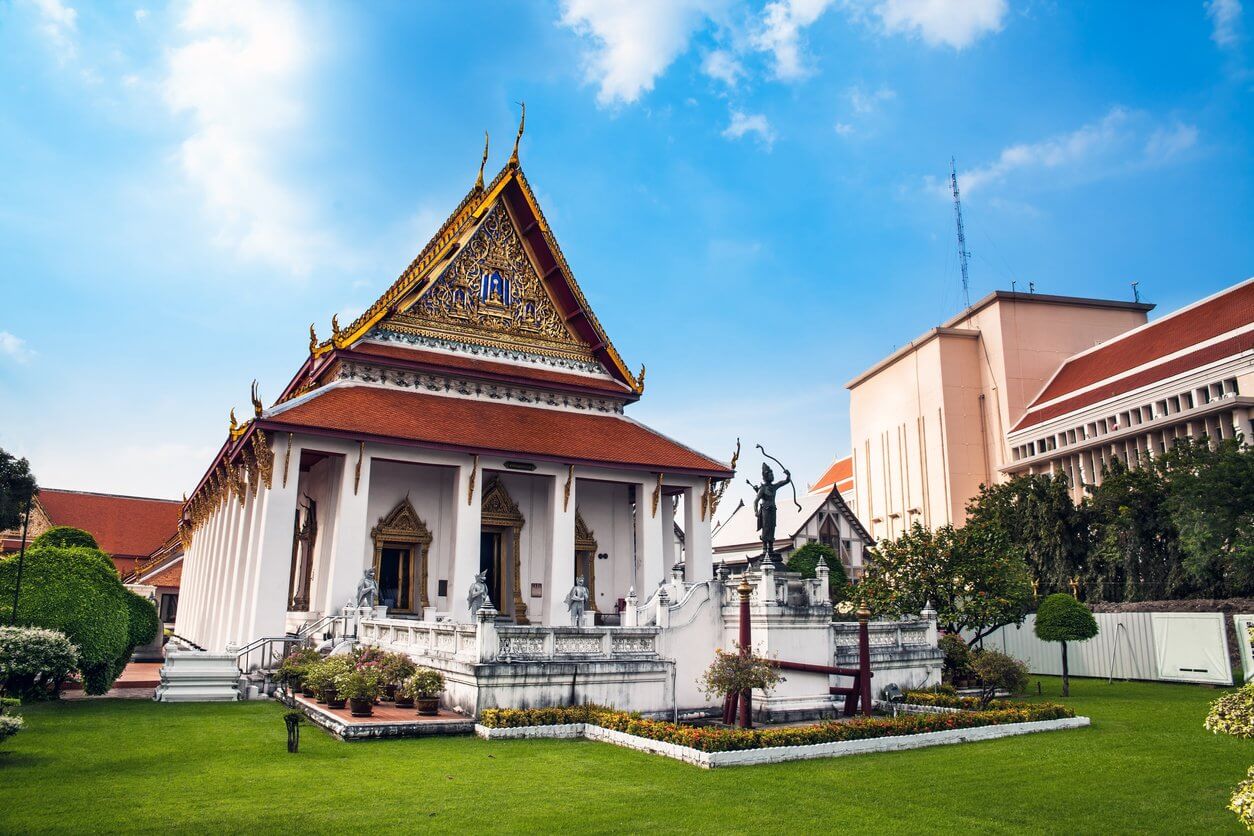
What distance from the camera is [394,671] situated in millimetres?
12969

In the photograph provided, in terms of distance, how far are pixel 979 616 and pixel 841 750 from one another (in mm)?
9627

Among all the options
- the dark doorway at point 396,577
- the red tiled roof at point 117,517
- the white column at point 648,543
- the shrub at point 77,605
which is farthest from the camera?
the red tiled roof at point 117,517

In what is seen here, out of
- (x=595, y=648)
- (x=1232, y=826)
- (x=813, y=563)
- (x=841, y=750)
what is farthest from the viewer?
(x=813, y=563)

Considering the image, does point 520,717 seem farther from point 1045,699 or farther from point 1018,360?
point 1018,360

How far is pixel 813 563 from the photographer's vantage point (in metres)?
31.8

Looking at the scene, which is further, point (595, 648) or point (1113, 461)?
point (1113, 461)

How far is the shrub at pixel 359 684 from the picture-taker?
39.7 feet

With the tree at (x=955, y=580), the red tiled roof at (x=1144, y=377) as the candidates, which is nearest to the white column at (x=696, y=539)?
the tree at (x=955, y=580)

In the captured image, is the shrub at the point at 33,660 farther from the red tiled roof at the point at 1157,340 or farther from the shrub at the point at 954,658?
the red tiled roof at the point at 1157,340

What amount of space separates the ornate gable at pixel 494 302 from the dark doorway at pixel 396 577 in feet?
19.1

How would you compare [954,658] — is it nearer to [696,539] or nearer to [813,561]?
[696,539]

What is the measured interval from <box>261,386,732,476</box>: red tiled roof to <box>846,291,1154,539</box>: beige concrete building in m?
29.6

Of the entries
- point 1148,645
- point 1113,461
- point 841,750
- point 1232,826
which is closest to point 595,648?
point 841,750

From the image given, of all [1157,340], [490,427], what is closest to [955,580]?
[490,427]
